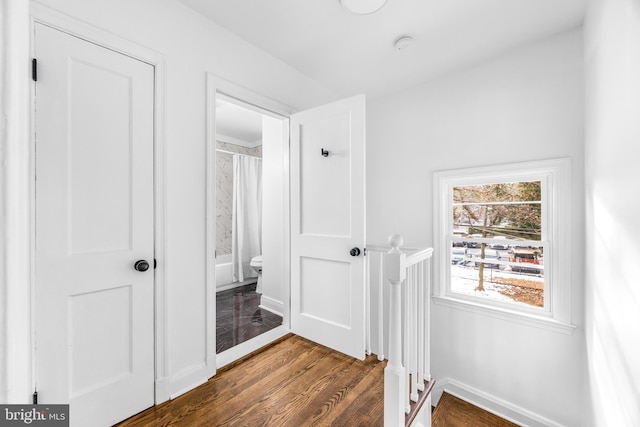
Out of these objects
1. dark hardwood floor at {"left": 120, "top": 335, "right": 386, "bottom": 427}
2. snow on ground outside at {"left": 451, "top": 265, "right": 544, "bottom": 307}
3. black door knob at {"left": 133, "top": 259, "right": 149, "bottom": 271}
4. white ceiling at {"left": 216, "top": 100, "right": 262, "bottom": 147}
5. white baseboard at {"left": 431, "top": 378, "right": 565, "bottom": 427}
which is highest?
white ceiling at {"left": 216, "top": 100, "right": 262, "bottom": 147}

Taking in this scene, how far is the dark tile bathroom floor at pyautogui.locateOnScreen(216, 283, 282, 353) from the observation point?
260 centimetres

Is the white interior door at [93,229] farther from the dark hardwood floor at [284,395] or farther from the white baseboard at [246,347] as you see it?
the white baseboard at [246,347]

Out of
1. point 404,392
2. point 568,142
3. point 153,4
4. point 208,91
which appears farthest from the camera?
point 568,142

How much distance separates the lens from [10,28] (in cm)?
29

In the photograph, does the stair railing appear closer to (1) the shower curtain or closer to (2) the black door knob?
(2) the black door knob

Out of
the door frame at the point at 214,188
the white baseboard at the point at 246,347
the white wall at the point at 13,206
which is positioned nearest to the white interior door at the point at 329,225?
the white baseboard at the point at 246,347

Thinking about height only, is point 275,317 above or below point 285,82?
below

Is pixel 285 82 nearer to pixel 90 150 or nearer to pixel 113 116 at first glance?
pixel 113 116

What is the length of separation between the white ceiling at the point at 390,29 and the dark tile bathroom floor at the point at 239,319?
8.33 ft

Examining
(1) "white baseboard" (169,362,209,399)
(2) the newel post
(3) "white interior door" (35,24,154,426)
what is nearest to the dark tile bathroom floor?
(1) "white baseboard" (169,362,209,399)

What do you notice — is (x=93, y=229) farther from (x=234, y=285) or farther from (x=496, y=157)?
(x=234, y=285)

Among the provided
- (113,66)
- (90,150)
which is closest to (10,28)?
(90,150)

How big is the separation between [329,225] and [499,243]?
61.5 inches

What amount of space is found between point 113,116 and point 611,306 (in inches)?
103
